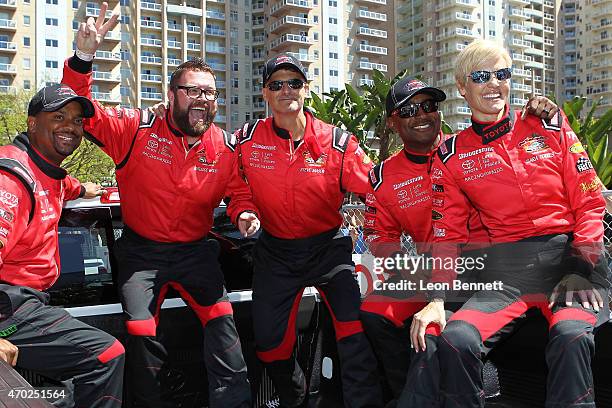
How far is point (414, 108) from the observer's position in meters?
3.69

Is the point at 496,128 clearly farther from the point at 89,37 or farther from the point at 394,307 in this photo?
the point at 89,37

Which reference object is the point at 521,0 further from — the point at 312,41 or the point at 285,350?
the point at 285,350

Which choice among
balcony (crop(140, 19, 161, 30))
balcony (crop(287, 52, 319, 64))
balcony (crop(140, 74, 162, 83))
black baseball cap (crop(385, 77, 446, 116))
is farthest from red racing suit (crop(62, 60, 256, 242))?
balcony (crop(140, 19, 161, 30))

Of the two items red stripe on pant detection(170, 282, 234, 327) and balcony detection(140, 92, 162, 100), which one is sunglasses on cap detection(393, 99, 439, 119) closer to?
red stripe on pant detection(170, 282, 234, 327)

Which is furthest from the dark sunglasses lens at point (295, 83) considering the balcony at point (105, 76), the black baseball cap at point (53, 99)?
the balcony at point (105, 76)

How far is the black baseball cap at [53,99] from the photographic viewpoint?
3.28 metres

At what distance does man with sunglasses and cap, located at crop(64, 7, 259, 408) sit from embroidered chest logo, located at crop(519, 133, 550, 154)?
148 centimetres

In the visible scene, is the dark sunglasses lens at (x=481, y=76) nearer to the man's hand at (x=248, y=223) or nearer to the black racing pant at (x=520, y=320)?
the black racing pant at (x=520, y=320)

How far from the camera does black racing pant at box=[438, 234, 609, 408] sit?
2580mm

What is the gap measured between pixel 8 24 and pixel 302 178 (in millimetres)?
68165

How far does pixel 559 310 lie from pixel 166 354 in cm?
189

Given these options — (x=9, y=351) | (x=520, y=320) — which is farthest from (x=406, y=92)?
(x=9, y=351)

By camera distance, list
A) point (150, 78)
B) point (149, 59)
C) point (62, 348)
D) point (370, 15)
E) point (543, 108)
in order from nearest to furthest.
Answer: point (62, 348), point (543, 108), point (150, 78), point (149, 59), point (370, 15)

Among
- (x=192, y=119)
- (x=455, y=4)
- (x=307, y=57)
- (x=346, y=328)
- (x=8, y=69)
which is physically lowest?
(x=346, y=328)
